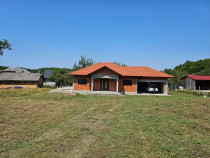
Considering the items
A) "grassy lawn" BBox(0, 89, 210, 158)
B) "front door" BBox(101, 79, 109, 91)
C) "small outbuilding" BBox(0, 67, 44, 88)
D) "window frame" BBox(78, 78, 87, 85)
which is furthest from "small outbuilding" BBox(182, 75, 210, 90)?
"small outbuilding" BBox(0, 67, 44, 88)

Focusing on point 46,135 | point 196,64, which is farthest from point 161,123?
point 196,64

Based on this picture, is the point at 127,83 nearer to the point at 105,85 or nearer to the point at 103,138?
the point at 105,85

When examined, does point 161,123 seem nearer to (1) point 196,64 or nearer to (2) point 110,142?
(2) point 110,142

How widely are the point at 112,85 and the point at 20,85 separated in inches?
1124

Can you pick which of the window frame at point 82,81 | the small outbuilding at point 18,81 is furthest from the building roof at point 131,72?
the small outbuilding at point 18,81

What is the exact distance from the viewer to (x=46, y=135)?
19.3 ft

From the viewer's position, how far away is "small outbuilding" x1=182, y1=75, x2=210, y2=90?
33.3m

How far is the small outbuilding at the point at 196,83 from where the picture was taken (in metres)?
33.3

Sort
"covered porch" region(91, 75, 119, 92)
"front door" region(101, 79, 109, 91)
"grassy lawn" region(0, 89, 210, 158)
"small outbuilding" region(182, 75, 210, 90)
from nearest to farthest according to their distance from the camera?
"grassy lawn" region(0, 89, 210, 158) < "covered porch" region(91, 75, 119, 92) < "front door" region(101, 79, 109, 91) < "small outbuilding" region(182, 75, 210, 90)

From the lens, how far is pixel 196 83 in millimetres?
35969

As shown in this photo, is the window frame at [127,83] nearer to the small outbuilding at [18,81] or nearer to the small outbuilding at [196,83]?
the small outbuilding at [196,83]

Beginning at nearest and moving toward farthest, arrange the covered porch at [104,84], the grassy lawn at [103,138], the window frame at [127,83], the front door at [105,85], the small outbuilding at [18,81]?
the grassy lawn at [103,138] → the window frame at [127,83] → the covered porch at [104,84] → the front door at [105,85] → the small outbuilding at [18,81]

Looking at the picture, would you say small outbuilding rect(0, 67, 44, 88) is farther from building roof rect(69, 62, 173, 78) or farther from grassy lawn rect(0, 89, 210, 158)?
grassy lawn rect(0, 89, 210, 158)

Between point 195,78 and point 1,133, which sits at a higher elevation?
point 195,78
